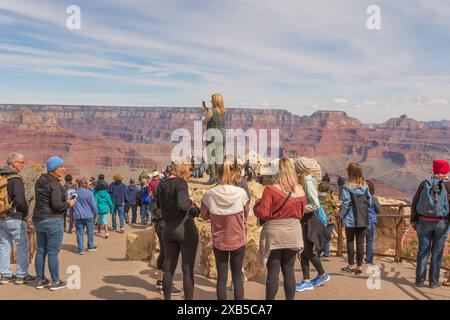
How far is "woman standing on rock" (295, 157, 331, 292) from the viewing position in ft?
14.2

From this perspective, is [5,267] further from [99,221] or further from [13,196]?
[99,221]

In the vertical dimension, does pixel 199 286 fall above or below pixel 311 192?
below

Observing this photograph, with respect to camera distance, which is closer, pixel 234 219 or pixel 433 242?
pixel 234 219

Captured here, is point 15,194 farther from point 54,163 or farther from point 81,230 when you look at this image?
point 81,230

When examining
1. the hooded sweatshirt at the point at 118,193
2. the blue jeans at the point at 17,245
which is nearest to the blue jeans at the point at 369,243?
the blue jeans at the point at 17,245

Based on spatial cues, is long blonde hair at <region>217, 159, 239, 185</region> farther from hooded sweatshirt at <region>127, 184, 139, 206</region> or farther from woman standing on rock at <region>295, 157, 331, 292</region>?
hooded sweatshirt at <region>127, 184, 139, 206</region>

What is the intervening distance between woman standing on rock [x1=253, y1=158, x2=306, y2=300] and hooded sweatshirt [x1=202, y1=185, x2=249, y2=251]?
0.21 metres

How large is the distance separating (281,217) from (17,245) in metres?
3.37

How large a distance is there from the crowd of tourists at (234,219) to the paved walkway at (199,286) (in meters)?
0.16

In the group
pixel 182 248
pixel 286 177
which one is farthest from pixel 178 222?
pixel 286 177

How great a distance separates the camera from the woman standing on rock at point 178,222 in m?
3.74

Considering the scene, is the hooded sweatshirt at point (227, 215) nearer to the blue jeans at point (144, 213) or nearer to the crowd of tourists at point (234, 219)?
the crowd of tourists at point (234, 219)

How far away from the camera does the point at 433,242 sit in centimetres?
482
